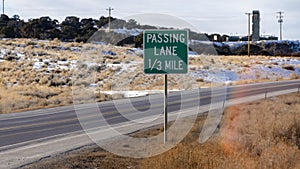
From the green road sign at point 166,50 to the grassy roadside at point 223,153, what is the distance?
177cm

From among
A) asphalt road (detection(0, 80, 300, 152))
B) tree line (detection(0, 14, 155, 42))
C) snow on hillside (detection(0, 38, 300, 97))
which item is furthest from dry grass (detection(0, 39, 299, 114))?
tree line (detection(0, 14, 155, 42))

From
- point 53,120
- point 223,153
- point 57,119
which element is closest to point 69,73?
point 57,119

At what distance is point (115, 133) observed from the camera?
575 inches

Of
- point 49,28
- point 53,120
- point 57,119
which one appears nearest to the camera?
point 53,120

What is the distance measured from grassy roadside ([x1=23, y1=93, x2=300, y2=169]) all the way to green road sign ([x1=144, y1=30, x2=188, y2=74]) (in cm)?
177

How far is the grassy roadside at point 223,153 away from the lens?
8312 mm

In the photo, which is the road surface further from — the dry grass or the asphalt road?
the dry grass

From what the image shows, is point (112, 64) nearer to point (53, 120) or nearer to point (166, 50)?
point (53, 120)

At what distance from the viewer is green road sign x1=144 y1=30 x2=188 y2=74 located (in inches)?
389

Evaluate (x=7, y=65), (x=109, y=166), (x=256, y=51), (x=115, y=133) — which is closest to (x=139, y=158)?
(x=109, y=166)

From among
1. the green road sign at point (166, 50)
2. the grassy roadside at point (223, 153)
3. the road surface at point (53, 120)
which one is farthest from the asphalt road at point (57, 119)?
the green road sign at point (166, 50)

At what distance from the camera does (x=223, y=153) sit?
977cm

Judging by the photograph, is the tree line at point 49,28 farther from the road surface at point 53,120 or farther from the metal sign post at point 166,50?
the metal sign post at point 166,50

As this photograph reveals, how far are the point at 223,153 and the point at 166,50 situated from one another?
2.56 metres
